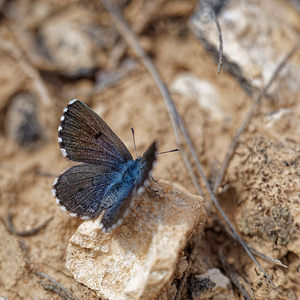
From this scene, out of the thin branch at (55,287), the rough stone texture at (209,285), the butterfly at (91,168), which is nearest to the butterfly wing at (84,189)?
the butterfly at (91,168)

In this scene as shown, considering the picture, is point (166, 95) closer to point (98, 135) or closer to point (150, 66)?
point (150, 66)

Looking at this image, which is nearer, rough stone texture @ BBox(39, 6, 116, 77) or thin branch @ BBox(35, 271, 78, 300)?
thin branch @ BBox(35, 271, 78, 300)

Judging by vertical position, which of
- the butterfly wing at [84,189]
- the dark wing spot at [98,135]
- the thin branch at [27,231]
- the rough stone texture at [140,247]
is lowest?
the thin branch at [27,231]

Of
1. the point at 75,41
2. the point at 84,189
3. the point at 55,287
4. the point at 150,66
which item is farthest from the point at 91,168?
the point at 75,41

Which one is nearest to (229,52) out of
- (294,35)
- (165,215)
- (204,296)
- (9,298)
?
(294,35)

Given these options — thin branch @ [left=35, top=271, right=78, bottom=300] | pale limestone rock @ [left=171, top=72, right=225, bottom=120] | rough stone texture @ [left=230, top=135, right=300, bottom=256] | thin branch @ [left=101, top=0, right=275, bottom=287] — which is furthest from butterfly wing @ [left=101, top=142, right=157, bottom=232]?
pale limestone rock @ [left=171, top=72, right=225, bottom=120]

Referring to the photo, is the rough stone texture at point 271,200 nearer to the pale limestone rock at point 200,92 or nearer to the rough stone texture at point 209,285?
the rough stone texture at point 209,285

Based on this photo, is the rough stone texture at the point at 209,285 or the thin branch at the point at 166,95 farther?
the thin branch at the point at 166,95

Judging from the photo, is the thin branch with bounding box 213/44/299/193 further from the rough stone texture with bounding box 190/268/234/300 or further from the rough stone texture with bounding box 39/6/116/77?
the rough stone texture with bounding box 39/6/116/77

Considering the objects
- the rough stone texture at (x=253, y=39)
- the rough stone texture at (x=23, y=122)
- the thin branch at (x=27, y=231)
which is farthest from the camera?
the rough stone texture at (x=23, y=122)
